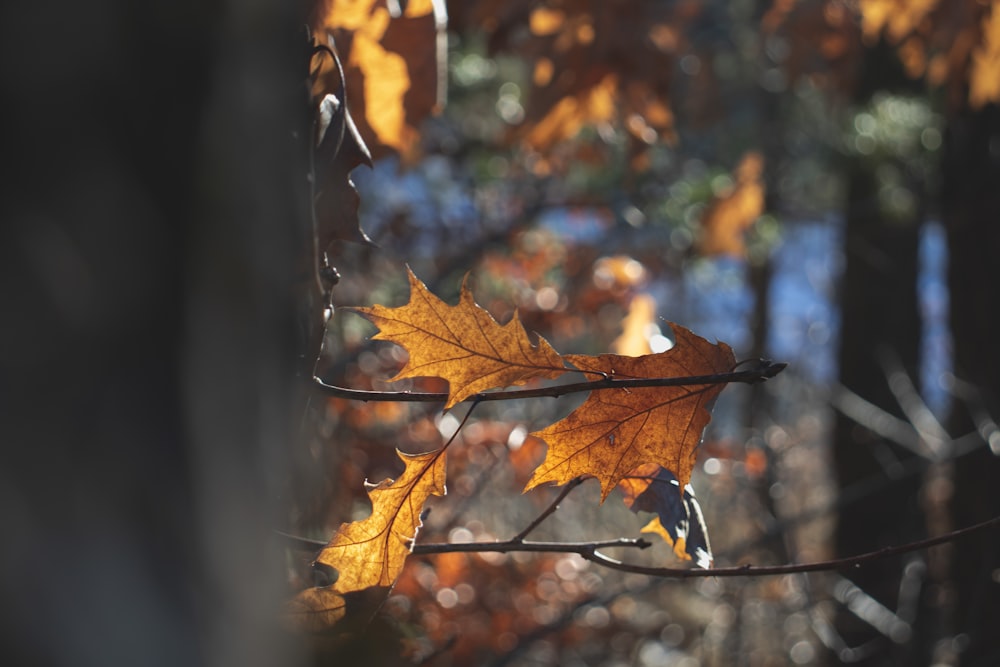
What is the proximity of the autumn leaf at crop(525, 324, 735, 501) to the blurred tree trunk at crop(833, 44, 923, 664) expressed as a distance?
15.2ft

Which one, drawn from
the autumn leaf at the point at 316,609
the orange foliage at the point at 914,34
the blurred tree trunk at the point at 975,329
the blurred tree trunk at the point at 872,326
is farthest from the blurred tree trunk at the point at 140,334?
the blurred tree trunk at the point at 872,326

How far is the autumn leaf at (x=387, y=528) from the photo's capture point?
3.42 feet

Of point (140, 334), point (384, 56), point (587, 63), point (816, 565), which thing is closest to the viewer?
point (140, 334)

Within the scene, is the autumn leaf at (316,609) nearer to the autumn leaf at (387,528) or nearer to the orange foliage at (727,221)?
the autumn leaf at (387,528)

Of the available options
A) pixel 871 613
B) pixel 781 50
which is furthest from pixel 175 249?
pixel 781 50

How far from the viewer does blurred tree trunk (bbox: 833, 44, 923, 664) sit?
5188 millimetres

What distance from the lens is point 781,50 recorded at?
6348 millimetres

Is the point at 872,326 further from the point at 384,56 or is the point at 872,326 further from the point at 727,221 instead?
the point at 384,56

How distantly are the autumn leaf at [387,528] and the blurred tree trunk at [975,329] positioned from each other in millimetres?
3250

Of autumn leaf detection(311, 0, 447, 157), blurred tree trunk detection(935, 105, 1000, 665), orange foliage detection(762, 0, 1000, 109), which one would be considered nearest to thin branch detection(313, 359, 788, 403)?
autumn leaf detection(311, 0, 447, 157)

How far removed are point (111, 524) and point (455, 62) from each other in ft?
15.7

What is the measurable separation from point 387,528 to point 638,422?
1.23 feet

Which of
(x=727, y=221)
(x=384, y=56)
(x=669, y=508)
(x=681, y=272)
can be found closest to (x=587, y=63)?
(x=384, y=56)

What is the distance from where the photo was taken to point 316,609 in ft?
3.17
